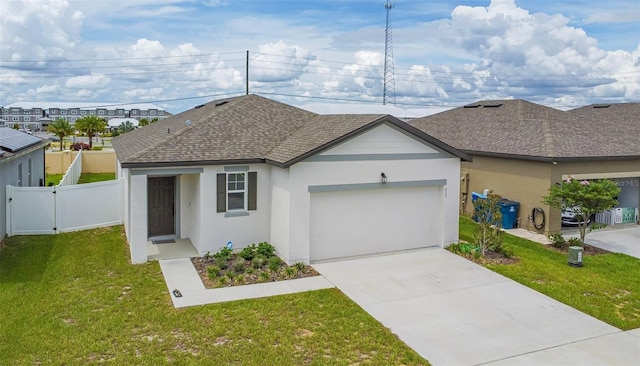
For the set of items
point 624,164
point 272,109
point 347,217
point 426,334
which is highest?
point 272,109

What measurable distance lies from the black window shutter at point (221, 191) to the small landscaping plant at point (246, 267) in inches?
46.8

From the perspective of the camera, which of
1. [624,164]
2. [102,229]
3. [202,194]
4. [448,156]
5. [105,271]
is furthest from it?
[624,164]

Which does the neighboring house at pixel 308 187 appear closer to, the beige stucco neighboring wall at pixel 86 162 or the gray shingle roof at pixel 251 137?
the gray shingle roof at pixel 251 137

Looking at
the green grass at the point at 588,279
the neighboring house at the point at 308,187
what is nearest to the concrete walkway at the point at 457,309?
the green grass at the point at 588,279

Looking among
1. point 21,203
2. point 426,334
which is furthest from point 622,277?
point 21,203

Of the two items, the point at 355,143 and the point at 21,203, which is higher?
the point at 355,143

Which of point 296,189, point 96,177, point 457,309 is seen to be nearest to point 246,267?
point 296,189

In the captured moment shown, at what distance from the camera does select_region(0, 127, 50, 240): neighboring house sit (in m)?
14.5

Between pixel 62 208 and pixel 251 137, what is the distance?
6.63 m

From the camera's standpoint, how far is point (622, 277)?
1260cm

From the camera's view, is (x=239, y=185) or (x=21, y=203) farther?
(x=21, y=203)

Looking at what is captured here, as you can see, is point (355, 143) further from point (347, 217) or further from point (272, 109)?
point (272, 109)

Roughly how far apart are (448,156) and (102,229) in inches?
460

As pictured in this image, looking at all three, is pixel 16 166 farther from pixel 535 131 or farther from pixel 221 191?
pixel 535 131
